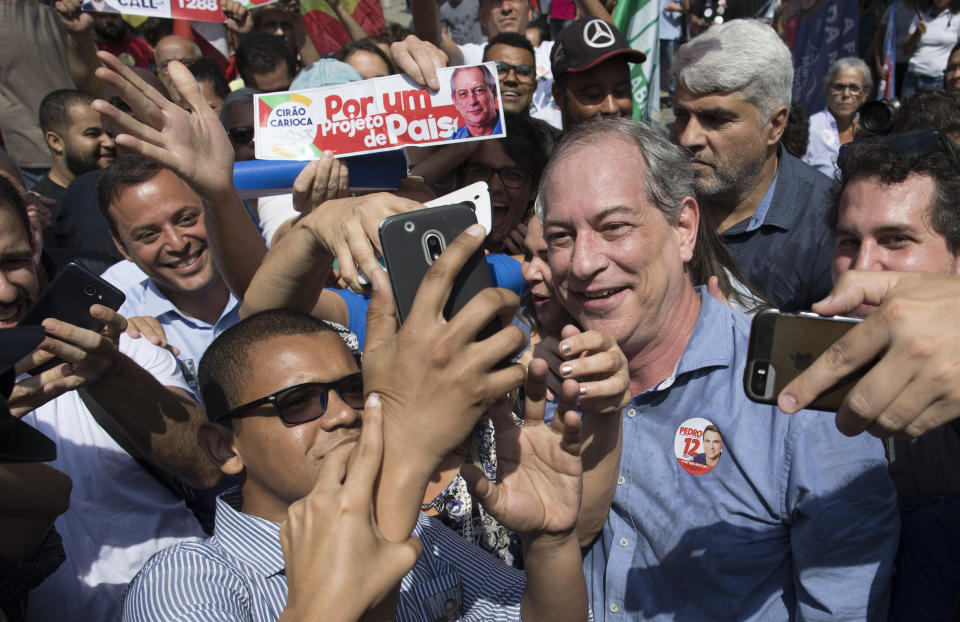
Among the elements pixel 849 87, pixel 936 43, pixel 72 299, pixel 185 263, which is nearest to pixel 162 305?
pixel 185 263

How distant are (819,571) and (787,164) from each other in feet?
7.81

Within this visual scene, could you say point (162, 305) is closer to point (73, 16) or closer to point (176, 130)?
point (176, 130)

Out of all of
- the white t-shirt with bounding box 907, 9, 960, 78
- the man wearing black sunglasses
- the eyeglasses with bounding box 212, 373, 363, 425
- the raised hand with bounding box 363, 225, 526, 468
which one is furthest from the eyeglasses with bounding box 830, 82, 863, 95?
the raised hand with bounding box 363, 225, 526, 468

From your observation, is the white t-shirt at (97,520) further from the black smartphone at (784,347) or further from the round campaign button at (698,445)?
the black smartphone at (784,347)

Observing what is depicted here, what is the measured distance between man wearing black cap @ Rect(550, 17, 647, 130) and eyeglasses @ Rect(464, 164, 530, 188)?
0.66m

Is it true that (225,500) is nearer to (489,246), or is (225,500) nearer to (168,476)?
(168,476)

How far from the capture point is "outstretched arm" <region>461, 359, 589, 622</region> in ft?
5.21

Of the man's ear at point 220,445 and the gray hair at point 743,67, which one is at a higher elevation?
the gray hair at point 743,67

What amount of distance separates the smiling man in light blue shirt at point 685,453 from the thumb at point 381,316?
2.64 ft

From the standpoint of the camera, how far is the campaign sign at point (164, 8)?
4441 mm

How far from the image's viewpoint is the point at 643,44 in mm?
5633

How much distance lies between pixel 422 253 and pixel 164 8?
167 inches

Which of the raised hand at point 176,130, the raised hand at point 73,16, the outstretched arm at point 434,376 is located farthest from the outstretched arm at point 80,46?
the outstretched arm at point 434,376

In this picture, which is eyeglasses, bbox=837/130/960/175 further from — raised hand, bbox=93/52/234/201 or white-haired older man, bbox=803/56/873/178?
white-haired older man, bbox=803/56/873/178
